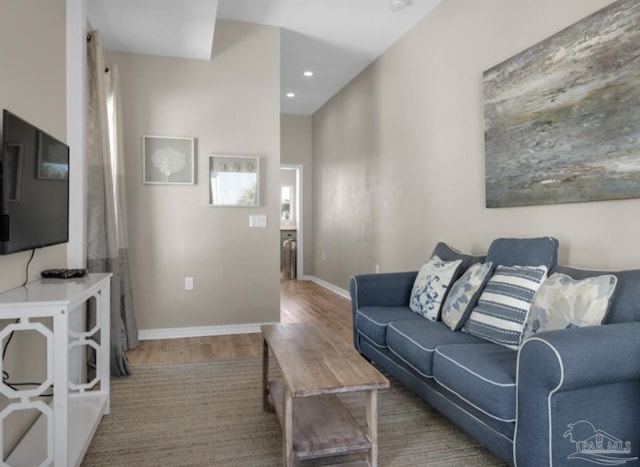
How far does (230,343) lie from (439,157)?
244 cm

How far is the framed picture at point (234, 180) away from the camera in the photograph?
12.9ft

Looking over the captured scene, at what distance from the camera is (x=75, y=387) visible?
2340 mm

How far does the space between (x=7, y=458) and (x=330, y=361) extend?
1.38m

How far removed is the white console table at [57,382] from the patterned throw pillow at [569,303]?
1.87 metres

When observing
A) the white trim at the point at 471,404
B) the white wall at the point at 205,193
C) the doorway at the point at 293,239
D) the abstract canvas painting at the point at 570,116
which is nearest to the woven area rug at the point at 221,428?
the white trim at the point at 471,404

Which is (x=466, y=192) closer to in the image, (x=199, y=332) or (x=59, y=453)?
(x=199, y=332)

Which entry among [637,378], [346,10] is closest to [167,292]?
[346,10]

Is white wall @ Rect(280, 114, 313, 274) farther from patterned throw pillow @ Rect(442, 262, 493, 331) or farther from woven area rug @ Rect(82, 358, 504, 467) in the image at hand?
patterned throw pillow @ Rect(442, 262, 493, 331)

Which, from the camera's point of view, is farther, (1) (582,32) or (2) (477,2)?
(2) (477,2)

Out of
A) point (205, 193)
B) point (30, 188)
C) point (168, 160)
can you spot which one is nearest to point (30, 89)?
point (30, 188)

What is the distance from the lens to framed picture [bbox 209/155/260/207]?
393 centimetres

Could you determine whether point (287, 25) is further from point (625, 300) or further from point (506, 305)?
point (625, 300)

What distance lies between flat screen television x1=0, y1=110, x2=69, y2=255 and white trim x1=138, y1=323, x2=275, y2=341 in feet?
6.00

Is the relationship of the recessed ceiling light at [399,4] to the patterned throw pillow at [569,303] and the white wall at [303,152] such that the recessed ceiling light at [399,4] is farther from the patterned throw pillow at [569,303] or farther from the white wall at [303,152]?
the white wall at [303,152]
